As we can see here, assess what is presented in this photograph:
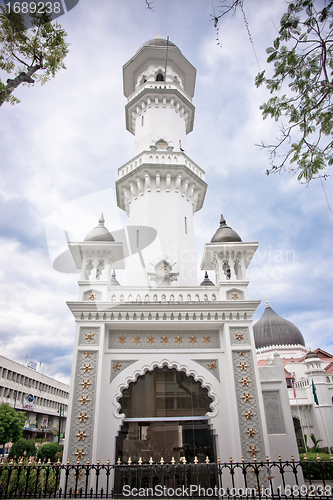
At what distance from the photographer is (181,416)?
33.3 ft

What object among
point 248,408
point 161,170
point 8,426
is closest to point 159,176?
point 161,170

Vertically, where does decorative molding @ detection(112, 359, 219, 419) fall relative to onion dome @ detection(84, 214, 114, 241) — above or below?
below

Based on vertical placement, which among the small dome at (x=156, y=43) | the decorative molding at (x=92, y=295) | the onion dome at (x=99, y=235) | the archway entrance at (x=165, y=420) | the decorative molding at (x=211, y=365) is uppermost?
the small dome at (x=156, y=43)

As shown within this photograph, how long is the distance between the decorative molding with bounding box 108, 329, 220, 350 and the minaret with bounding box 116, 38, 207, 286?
87.7 inches

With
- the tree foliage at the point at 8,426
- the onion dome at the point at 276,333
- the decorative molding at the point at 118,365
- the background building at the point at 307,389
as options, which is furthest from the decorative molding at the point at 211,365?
the onion dome at the point at 276,333

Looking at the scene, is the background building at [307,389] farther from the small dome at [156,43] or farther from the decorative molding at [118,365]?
the small dome at [156,43]

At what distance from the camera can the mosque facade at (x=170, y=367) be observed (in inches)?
378

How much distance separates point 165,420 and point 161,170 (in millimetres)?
10243

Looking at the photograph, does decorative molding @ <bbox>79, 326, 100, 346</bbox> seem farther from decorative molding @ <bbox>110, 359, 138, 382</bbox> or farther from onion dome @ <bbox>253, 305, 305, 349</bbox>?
onion dome @ <bbox>253, 305, 305, 349</bbox>

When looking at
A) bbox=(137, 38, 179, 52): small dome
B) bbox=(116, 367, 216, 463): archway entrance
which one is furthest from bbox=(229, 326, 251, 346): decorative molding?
bbox=(137, 38, 179, 52): small dome

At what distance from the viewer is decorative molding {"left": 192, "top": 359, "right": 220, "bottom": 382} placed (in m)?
10.6

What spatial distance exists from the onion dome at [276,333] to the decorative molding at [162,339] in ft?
91.1

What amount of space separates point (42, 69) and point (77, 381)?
8232mm

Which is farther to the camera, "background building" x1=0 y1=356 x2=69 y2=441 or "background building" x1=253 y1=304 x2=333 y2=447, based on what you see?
"background building" x1=0 y1=356 x2=69 y2=441
